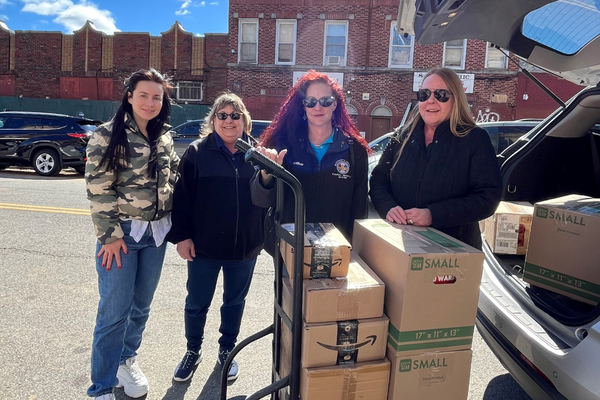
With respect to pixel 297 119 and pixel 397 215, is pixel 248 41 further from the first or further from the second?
pixel 397 215

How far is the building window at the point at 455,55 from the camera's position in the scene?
18.6 meters

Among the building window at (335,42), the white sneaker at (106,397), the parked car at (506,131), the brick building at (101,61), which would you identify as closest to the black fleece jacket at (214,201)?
the white sneaker at (106,397)

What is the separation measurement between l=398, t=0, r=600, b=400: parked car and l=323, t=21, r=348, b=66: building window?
16.7 metres

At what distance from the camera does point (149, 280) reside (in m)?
2.65

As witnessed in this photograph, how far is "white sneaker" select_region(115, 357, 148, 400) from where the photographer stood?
2709 millimetres

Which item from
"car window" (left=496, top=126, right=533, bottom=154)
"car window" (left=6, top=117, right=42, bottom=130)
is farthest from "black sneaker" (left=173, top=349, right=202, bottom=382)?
"car window" (left=6, top=117, right=42, bottom=130)

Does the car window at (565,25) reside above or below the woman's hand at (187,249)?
above

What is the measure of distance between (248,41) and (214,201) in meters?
18.6

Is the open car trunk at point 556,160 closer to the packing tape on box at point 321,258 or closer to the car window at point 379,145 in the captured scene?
the packing tape on box at point 321,258

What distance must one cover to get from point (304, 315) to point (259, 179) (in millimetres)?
798

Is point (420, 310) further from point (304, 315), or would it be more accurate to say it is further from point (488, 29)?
point (488, 29)

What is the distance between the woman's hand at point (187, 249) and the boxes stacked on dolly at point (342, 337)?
1.22 meters

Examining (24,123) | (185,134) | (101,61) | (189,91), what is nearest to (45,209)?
(24,123)

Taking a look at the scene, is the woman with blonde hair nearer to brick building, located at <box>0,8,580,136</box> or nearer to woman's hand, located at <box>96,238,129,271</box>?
woman's hand, located at <box>96,238,129,271</box>
